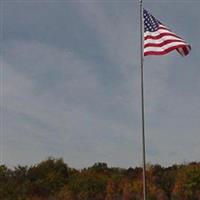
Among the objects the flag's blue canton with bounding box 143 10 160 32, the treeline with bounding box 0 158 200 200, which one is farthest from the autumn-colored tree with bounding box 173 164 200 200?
the flag's blue canton with bounding box 143 10 160 32

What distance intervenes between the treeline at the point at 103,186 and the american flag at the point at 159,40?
44504mm

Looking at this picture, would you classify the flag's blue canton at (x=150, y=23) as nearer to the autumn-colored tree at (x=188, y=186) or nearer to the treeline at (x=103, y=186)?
the treeline at (x=103, y=186)

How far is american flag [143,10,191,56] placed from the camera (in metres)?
18.5

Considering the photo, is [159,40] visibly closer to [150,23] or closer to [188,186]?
[150,23]

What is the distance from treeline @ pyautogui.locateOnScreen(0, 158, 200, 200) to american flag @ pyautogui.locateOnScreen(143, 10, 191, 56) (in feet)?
146

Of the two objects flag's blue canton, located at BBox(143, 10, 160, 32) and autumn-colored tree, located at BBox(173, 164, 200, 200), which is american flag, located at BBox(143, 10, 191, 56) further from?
autumn-colored tree, located at BBox(173, 164, 200, 200)

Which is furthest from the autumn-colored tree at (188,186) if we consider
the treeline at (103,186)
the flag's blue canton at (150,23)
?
the flag's blue canton at (150,23)

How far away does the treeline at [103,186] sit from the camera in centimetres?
6512

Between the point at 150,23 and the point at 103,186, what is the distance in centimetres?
5375

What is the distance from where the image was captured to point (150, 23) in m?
19.7

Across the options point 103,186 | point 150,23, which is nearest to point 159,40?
point 150,23

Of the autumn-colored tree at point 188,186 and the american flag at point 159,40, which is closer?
the american flag at point 159,40

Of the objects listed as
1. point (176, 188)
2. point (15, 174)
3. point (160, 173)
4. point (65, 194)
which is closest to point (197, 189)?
point (176, 188)

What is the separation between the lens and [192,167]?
2746 inches
